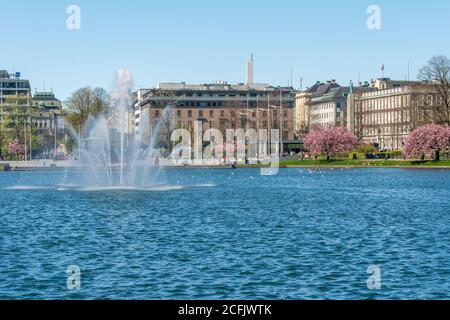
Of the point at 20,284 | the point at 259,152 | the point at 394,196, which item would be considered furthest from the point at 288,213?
the point at 259,152

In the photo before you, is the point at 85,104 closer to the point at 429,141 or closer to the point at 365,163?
the point at 365,163

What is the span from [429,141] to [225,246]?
317 ft

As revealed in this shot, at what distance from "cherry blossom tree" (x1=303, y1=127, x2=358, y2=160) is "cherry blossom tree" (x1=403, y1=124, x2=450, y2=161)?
19.7m

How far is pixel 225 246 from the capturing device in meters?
41.4

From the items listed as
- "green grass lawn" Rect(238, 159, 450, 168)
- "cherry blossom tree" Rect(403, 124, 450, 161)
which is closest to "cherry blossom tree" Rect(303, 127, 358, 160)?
"green grass lawn" Rect(238, 159, 450, 168)

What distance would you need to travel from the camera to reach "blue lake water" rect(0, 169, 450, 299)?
30.7 metres

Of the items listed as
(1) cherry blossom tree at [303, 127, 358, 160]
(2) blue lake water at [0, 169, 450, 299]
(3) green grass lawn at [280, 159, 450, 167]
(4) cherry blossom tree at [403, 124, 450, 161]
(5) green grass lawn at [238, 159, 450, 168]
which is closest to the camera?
(2) blue lake water at [0, 169, 450, 299]

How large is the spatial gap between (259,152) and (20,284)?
162448 mm

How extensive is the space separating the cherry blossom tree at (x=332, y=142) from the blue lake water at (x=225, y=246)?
260ft

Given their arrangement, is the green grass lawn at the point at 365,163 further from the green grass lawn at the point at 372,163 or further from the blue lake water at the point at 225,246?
the blue lake water at the point at 225,246

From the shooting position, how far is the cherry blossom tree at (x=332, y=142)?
514 ft

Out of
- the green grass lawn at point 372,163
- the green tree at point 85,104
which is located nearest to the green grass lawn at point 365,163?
the green grass lawn at point 372,163

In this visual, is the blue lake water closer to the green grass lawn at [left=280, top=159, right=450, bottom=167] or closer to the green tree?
the green grass lawn at [left=280, top=159, right=450, bottom=167]

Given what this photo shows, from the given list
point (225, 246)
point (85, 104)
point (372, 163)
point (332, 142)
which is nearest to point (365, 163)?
point (372, 163)
